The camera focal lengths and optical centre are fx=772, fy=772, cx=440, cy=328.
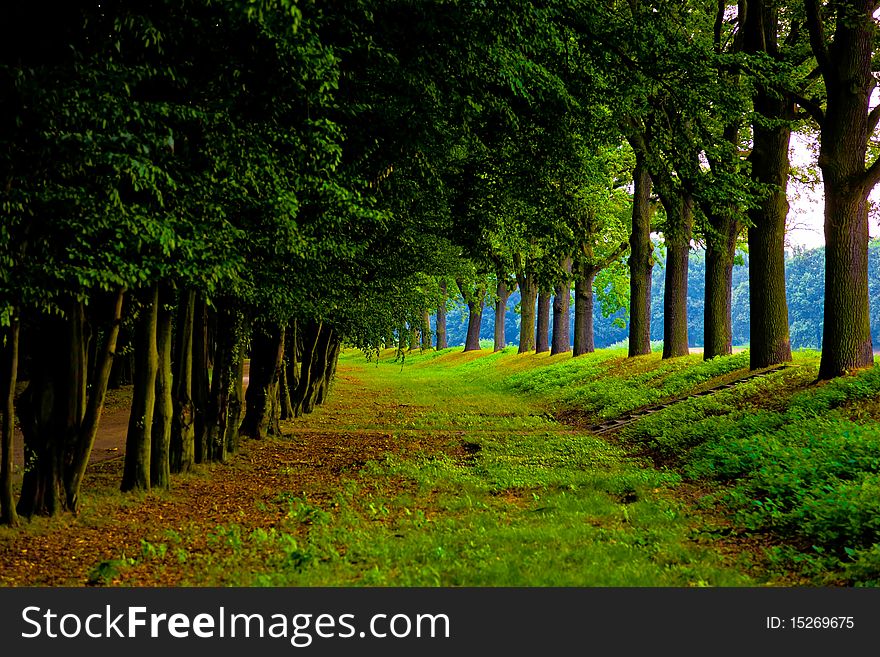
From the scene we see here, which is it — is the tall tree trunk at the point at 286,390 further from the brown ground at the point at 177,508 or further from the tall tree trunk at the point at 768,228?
the tall tree trunk at the point at 768,228

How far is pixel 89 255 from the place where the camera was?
22.9 ft

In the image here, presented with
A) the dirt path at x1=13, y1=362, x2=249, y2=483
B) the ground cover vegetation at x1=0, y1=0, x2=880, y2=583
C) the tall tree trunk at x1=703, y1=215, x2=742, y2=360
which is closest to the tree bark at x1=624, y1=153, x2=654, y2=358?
the tall tree trunk at x1=703, y1=215, x2=742, y2=360

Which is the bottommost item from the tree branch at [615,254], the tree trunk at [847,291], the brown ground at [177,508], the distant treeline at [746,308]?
the brown ground at [177,508]

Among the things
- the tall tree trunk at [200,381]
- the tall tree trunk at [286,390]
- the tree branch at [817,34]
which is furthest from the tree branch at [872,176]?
the tall tree trunk at [286,390]

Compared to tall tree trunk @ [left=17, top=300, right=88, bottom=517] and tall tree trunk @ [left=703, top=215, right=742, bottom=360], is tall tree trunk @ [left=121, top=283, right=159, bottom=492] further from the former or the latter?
tall tree trunk @ [left=703, top=215, right=742, bottom=360]

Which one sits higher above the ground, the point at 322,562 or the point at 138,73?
the point at 138,73

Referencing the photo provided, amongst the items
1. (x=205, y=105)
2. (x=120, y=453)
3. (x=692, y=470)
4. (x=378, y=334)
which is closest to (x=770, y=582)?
(x=692, y=470)

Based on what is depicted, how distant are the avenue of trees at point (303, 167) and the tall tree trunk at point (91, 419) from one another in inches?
1.1

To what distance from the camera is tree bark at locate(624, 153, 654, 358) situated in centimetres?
2881

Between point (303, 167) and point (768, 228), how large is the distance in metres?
13.7

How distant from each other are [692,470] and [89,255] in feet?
28.9

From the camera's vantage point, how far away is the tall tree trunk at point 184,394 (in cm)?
1199

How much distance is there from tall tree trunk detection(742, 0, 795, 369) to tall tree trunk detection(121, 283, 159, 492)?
13.5 m
